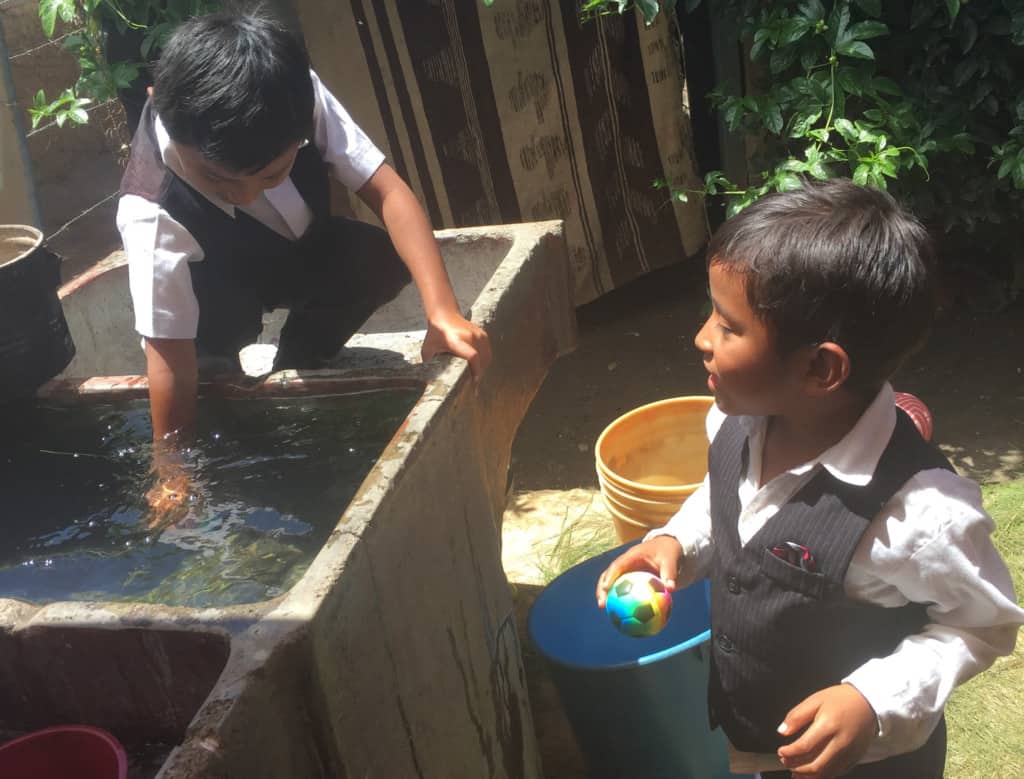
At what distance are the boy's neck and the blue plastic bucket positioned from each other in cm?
59

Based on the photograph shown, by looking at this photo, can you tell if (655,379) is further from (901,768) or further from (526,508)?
(901,768)

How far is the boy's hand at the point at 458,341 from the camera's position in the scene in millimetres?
2246

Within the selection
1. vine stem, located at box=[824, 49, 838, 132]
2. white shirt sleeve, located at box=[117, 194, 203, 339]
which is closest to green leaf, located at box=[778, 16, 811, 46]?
vine stem, located at box=[824, 49, 838, 132]

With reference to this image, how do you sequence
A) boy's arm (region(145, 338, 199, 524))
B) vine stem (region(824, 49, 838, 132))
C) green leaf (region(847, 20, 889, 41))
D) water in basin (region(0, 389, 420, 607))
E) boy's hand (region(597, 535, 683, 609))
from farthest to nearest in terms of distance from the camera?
vine stem (region(824, 49, 838, 132)), green leaf (region(847, 20, 889, 41)), boy's arm (region(145, 338, 199, 524)), water in basin (region(0, 389, 420, 607)), boy's hand (region(597, 535, 683, 609))

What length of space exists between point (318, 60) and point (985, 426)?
296cm

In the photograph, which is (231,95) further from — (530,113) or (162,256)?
(530,113)

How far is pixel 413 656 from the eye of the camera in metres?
1.75

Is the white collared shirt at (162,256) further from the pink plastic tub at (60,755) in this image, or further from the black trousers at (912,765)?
the black trousers at (912,765)

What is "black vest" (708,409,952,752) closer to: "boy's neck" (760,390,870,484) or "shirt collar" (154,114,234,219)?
"boy's neck" (760,390,870,484)

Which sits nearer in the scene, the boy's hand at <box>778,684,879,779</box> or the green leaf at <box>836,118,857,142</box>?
the boy's hand at <box>778,684,879,779</box>

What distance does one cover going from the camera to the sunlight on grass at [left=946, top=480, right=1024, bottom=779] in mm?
2488

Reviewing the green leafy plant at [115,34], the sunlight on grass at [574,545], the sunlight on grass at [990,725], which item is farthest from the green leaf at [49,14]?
the sunlight on grass at [990,725]

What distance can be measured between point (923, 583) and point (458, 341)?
113cm

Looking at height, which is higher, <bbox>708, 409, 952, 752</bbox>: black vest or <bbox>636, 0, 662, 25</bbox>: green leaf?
<bbox>636, 0, 662, 25</bbox>: green leaf
